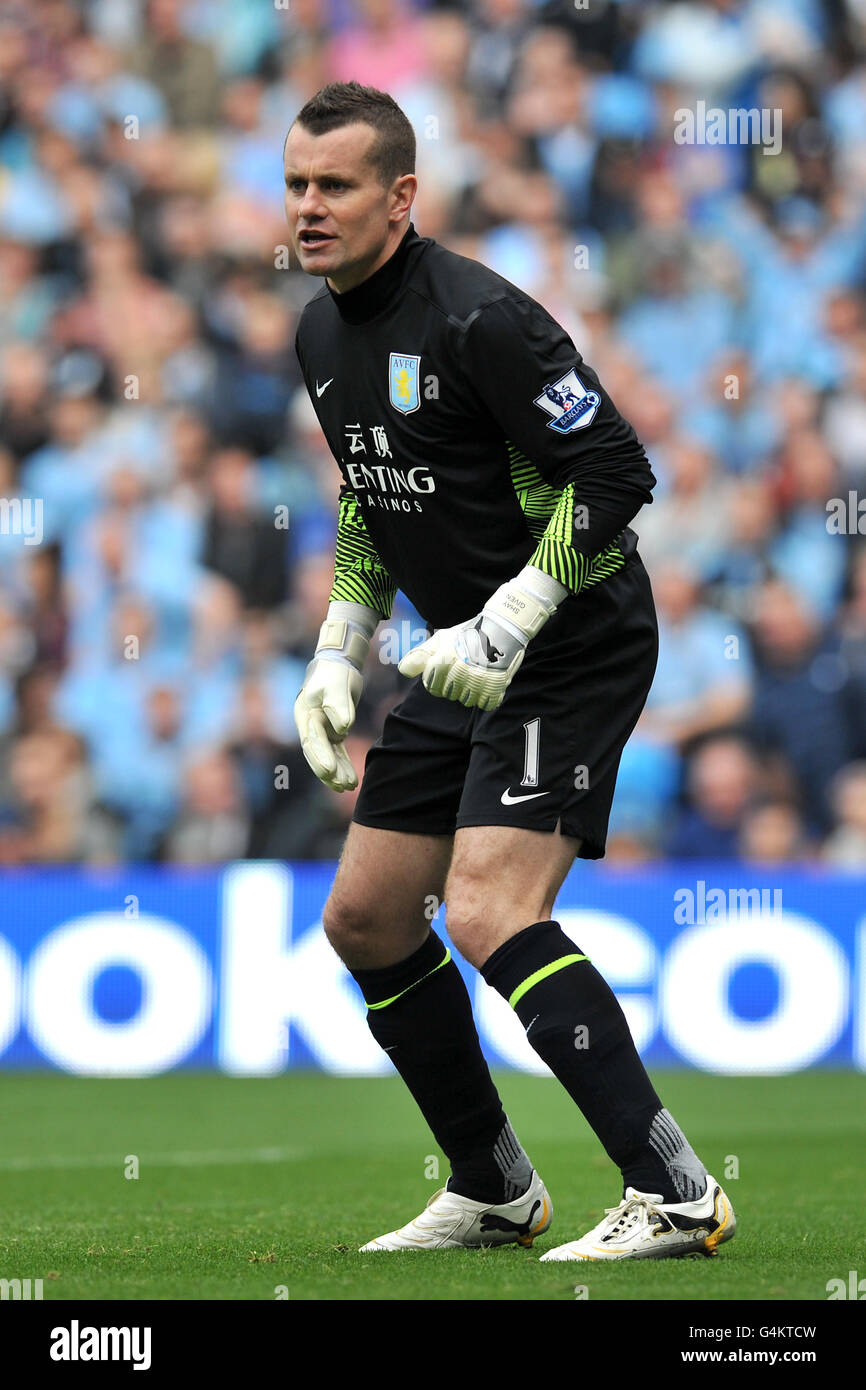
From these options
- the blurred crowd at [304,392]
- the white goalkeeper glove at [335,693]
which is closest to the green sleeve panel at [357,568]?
the white goalkeeper glove at [335,693]

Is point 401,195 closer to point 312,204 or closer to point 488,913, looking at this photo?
point 312,204

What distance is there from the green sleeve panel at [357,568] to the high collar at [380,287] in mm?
615

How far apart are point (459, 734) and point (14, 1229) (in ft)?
5.75

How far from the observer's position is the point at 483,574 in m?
4.53

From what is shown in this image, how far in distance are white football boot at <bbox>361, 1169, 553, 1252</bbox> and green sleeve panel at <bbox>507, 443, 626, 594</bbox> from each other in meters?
1.49

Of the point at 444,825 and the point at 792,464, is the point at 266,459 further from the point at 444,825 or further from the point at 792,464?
the point at 444,825

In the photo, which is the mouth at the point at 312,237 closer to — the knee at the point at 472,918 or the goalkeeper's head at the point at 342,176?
the goalkeeper's head at the point at 342,176

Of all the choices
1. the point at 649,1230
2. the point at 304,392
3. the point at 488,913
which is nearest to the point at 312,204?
the point at 488,913

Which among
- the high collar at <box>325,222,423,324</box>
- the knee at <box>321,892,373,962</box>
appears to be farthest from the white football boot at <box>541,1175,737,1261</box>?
the high collar at <box>325,222,423,324</box>

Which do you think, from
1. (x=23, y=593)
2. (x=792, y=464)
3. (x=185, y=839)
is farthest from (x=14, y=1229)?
(x=792, y=464)

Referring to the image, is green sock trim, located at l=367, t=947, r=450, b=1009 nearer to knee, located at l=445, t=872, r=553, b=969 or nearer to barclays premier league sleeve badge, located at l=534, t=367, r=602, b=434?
knee, located at l=445, t=872, r=553, b=969

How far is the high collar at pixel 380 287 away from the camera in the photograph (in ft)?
14.6

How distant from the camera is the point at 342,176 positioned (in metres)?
4.32

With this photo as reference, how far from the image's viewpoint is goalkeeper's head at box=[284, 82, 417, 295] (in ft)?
14.2
